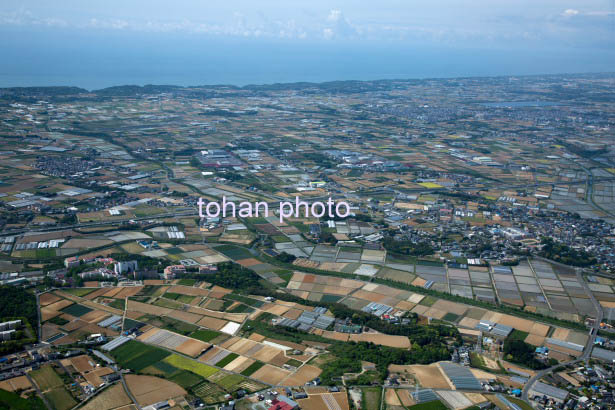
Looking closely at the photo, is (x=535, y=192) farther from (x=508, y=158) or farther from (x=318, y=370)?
(x=318, y=370)

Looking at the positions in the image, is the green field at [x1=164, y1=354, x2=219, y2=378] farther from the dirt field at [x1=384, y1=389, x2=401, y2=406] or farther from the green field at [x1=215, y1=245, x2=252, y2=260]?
the green field at [x1=215, y1=245, x2=252, y2=260]

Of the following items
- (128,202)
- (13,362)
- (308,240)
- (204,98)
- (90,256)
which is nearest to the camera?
(13,362)

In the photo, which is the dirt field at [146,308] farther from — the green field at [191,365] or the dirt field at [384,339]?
the dirt field at [384,339]

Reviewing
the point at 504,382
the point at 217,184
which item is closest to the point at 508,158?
the point at 217,184

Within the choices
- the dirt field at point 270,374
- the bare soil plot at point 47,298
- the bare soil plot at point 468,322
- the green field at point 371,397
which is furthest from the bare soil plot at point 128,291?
the bare soil plot at point 468,322

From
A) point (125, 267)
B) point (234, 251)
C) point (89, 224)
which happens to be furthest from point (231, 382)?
point (89, 224)

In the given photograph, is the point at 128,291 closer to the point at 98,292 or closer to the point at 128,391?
the point at 98,292
